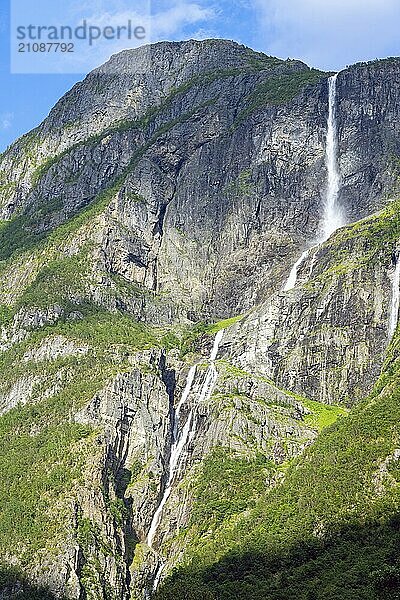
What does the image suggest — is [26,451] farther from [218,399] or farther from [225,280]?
[225,280]

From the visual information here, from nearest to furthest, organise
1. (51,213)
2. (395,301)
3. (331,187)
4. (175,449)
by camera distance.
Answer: (175,449)
(395,301)
(331,187)
(51,213)

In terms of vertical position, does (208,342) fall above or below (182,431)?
above

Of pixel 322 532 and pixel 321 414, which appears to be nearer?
pixel 322 532

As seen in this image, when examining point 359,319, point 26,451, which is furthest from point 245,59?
point 26,451

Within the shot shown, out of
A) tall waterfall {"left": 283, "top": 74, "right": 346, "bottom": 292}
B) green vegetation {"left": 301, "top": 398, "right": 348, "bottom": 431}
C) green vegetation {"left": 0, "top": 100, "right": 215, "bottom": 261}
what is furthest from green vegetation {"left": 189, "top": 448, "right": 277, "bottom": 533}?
green vegetation {"left": 0, "top": 100, "right": 215, "bottom": 261}

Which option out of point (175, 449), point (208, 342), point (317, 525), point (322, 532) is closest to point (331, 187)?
point (208, 342)

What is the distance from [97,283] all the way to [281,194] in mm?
38807

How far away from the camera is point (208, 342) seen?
13588cm

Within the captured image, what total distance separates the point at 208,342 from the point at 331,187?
40363 millimetres

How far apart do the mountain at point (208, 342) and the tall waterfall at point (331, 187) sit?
418 mm

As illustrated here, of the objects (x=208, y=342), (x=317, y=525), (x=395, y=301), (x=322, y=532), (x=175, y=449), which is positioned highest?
(x=395, y=301)

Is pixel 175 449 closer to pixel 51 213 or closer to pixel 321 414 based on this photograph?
pixel 321 414

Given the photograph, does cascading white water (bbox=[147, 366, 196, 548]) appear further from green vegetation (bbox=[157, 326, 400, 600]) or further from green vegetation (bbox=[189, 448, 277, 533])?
green vegetation (bbox=[157, 326, 400, 600])

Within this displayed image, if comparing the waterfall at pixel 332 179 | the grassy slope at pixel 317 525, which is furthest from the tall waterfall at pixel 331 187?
the grassy slope at pixel 317 525
